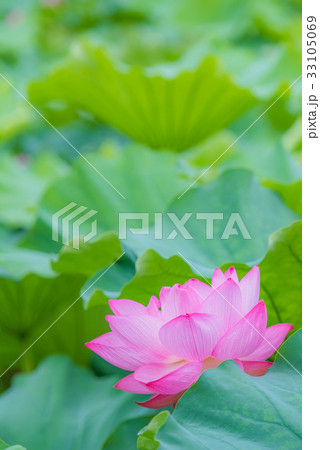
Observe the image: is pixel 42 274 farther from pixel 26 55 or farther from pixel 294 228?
pixel 26 55

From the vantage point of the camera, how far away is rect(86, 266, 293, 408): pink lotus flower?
42 centimetres

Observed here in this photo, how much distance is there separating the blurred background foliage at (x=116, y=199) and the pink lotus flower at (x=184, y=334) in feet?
0.31

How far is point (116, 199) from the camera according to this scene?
0.87m

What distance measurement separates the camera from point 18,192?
3.39ft

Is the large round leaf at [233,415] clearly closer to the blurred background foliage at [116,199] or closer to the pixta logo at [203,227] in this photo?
the blurred background foliage at [116,199]

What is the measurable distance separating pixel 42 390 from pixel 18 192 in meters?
0.42

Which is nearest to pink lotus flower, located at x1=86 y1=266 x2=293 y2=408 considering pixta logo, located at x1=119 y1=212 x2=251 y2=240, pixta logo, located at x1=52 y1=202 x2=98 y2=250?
pixta logo, located at x1=119 y1=212 x2=251 y2=240

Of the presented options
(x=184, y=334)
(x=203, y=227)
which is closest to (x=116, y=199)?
(x=203, y=227)

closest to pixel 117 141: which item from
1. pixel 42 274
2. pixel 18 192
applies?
pixel 18 192

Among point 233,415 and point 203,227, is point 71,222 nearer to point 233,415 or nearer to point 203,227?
point 203,227

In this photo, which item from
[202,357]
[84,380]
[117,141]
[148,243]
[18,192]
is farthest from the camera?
[117,141]

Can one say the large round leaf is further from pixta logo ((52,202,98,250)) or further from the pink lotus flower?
pixta logo ((52,202,98,250))

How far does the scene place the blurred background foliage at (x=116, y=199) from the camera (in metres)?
0.61

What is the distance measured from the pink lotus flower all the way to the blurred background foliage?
0.09m
